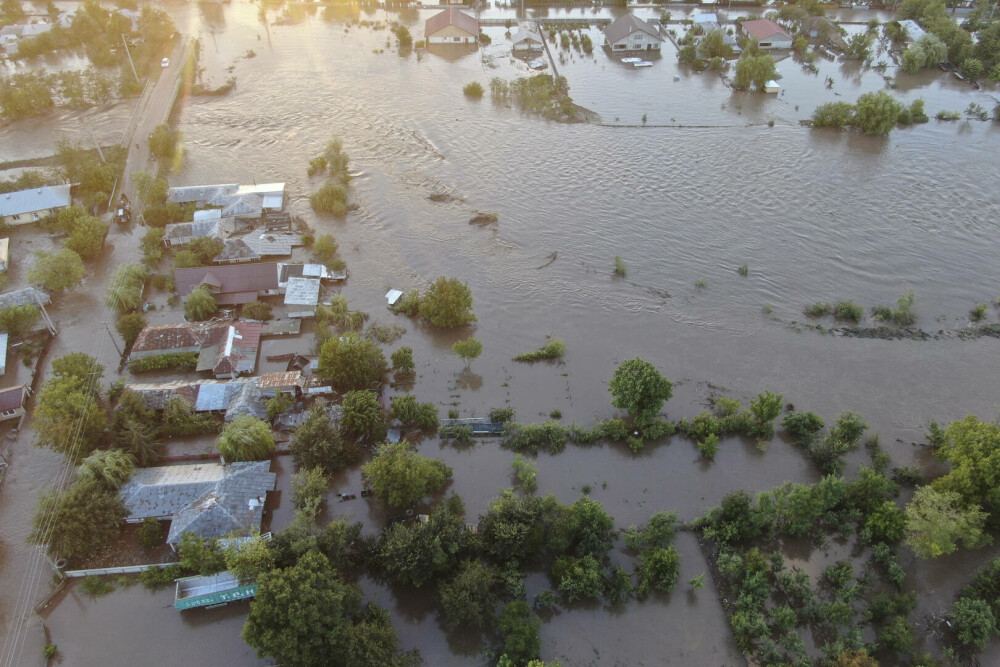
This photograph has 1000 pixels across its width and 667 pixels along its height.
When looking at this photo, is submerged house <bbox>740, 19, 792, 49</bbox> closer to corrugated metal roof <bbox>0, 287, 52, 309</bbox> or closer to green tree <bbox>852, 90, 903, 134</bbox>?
green tree <bbox>852, 90, 903, 134</bbox>

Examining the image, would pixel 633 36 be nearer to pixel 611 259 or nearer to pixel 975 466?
pixel 611 259

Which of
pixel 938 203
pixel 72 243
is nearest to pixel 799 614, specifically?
pixel 938 203

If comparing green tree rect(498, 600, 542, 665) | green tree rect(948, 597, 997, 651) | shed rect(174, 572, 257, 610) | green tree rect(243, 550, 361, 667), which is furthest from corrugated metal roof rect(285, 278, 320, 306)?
green tree rect(948, 597, 997, 651)

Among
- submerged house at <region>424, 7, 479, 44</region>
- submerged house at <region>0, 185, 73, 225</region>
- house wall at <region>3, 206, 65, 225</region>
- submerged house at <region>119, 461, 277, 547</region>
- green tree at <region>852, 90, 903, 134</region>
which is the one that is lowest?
submerged house at <region>119, 461, 277, 547</region>

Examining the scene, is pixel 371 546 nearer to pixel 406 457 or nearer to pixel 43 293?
pixel 406 457

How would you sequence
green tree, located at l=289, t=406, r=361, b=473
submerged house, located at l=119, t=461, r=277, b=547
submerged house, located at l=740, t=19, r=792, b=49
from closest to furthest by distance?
1. submerged house, located at l=119, t=461, r=277, b=547
2. green tree, located at l=289, t=406, r=361, b=473
3. submerged house, located at l=740, t=19, r=792, b=49

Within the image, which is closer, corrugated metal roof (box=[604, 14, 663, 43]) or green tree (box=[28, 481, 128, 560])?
green tree (box=[28, 481, 128, 560])
